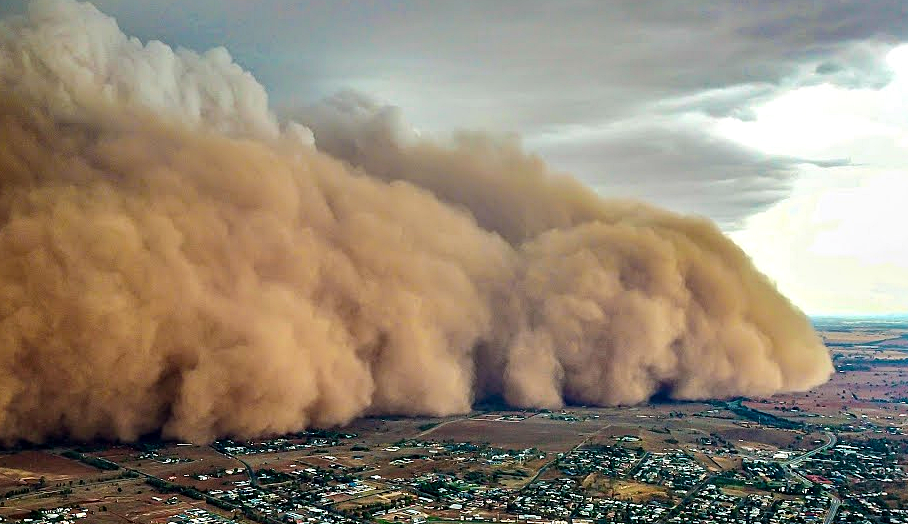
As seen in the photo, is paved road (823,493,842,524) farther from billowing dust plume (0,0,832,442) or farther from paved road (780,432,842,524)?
billowing dust plume (0,0,832,442)

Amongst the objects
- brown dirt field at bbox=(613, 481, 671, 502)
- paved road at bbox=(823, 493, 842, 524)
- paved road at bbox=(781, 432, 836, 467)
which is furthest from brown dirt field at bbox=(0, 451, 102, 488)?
paved road at bbox=(781, 432, 836, 467)

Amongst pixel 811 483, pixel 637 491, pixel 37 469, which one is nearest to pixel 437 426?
pixel 637 491

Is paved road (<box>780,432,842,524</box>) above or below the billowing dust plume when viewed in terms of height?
below

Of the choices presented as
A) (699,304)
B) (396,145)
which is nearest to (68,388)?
(396,145)

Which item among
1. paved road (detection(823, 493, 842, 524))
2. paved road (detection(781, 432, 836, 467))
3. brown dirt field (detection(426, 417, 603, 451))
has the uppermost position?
brown dirt field (detection(426, 417, 603, 451))

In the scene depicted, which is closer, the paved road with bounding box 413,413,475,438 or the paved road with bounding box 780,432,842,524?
the paved road with bounding box 780,432,842,524

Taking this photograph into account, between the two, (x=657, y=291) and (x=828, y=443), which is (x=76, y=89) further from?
(x=828, y=443)

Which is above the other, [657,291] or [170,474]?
[657,291]

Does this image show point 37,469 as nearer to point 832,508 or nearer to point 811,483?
point 832,508
